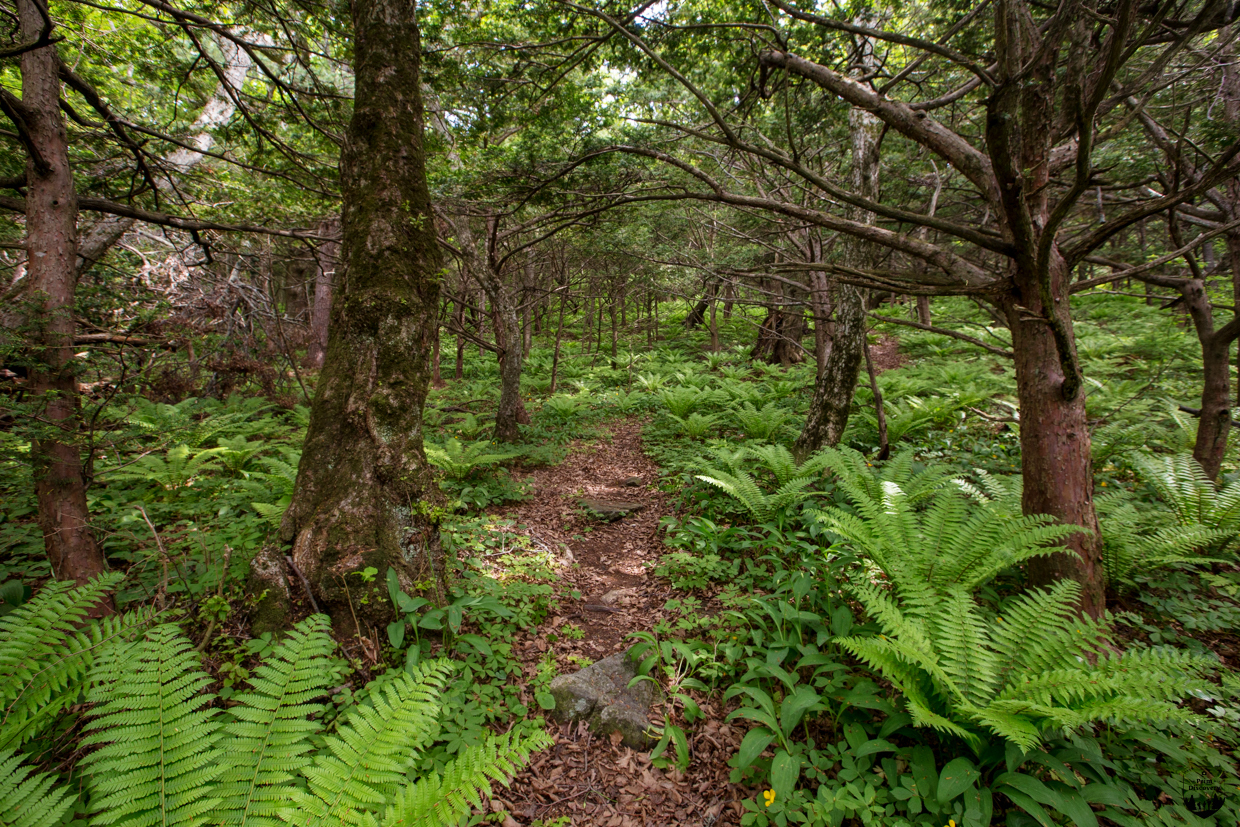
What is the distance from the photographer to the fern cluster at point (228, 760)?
4.33 ft

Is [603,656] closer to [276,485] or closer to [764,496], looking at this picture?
[764,496]

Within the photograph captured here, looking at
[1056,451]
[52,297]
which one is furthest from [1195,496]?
[52,297]

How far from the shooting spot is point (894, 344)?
44.3ft

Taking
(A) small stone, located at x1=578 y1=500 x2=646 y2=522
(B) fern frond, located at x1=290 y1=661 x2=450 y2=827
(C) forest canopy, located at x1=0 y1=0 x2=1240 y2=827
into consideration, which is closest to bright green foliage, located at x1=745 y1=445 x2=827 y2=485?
(C) forest canopy, located at x1=0 y1=0 x2=1240 y2=827

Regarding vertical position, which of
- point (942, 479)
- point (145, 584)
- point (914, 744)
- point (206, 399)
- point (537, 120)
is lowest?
point (914, 744)

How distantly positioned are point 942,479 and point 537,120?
4920mm

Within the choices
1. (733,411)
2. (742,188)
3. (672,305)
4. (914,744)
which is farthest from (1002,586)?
(672,305)

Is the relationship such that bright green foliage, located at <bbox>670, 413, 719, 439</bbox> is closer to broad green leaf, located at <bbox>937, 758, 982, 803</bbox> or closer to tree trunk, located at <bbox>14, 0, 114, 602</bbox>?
broad green leaf, located at <bbox>937, 758, 982, 803</bbox>

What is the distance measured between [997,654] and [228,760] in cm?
312

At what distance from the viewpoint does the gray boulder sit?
2.46 metres

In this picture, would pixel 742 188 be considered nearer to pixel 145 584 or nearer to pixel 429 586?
pixel 429 586

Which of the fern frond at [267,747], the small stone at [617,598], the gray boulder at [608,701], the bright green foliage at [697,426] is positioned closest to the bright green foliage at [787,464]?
the small stone at [617,598]

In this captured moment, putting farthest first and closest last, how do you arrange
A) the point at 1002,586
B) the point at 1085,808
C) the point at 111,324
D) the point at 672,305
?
the point at 672,305 → the point at 111,324 → the point at 1002,586 → the point at 1085,808

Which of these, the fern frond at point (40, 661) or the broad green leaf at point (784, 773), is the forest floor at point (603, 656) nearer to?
the broad green leaf at point (784, 773)
